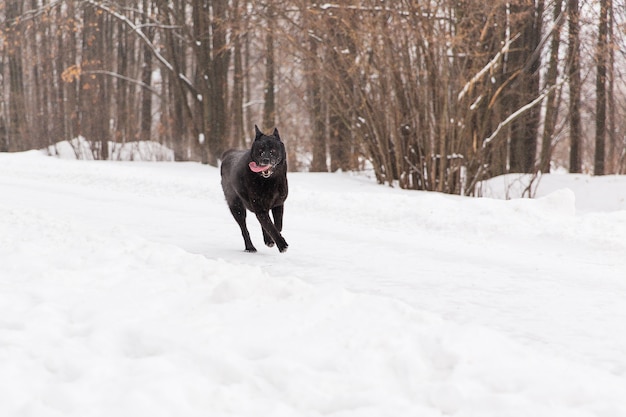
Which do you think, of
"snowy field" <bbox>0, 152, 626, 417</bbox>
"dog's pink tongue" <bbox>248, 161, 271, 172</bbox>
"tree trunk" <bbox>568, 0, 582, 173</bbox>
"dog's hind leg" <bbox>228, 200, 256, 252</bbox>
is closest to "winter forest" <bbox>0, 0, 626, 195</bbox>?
"tree trunk" <bbox>568, 0, 582, 173</bbox>

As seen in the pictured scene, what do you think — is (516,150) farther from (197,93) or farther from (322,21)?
(197,93)

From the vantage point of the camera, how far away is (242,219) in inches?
271

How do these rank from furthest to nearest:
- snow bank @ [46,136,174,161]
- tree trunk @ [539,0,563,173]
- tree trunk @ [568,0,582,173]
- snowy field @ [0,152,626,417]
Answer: snow bank @ [46,136,174,161]
tree trunk @ [539,0,563,173]
tree trunk @ [568,0,582,173]
snowy field @ [0,152,626,417]

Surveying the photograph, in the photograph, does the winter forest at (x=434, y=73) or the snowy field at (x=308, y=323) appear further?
the winter forest at (x=434, y=73)

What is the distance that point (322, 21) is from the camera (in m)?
14.5

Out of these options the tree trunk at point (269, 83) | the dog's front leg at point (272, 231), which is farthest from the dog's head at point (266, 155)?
the tree trunk at point (269, 83)

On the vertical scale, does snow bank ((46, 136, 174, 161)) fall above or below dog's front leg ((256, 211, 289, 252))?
above

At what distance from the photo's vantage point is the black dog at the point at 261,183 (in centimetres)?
598

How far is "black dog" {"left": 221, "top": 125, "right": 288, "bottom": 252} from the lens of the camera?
5980 millimetres

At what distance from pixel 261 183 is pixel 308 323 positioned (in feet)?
8.65

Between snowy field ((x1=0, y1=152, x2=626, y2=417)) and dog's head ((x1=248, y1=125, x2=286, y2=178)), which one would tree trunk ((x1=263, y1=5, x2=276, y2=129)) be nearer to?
snowy field ((x1=0, y1=152, x2=626, y2=417))

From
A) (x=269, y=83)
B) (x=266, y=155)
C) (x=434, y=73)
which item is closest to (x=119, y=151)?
(x=269, y=83)

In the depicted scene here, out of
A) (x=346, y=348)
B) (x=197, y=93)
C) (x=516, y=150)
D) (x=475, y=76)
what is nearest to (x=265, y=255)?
(x=346, y=348)

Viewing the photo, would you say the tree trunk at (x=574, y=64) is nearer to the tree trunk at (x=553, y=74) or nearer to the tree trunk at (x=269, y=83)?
the tree trunk at (x=553, y=74)
